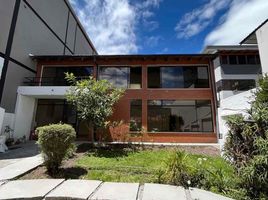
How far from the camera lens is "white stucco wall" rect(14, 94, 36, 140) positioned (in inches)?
564

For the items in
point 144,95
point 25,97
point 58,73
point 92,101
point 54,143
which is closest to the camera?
point 54,143

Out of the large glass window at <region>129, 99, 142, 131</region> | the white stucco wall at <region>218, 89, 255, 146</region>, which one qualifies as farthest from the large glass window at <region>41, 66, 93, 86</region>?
the white stucco wall at <region>218, 89, 255, 146</region>

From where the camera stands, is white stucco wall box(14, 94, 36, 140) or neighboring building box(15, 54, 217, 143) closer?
white stucco wall box(14, 94, 36, 140)

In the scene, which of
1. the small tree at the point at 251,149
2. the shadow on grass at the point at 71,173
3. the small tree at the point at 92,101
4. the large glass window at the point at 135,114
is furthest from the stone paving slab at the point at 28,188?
the large glass window at the point at 135,114

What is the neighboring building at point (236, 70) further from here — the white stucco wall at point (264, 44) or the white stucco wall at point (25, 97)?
the white stucco wall at point (25, 97)

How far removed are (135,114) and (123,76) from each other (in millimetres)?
3244

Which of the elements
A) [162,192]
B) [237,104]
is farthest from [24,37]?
[162,192]

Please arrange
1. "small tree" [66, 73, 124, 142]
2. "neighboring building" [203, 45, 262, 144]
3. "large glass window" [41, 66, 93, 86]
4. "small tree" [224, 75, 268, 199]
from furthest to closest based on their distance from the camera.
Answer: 1. "neighboring building" [203, 45, 262, 144]
2. "large glass window" [41, 66, 93, 86]
3. "small tree" [66, 73, 124, 142]
4. "small tree" [224, 75, 268, 199]

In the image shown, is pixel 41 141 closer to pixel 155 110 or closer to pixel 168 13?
pixel 155 110

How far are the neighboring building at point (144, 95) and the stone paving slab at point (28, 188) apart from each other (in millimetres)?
9556

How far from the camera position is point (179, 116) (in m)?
15.5

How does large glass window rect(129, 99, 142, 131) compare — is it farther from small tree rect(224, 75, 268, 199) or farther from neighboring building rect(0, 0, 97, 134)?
small tree rect(224, 75, 268, 199)

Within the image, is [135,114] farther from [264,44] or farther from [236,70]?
[236,70]

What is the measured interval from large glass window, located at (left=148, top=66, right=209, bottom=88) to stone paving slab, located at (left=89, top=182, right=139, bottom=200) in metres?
11.4
